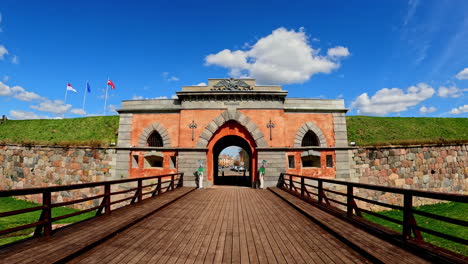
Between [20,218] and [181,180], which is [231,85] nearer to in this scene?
[181,180]

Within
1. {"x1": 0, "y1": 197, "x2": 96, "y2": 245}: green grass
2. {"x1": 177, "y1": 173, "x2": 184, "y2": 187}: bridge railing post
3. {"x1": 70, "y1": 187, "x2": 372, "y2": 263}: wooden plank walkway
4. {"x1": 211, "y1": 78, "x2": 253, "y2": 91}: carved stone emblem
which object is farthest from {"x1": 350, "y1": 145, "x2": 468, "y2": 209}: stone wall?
{"x1": 0, "y1": 197, "x2": 96, "y2": 245}: green grass

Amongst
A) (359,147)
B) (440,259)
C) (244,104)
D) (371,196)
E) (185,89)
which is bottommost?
(371,196)

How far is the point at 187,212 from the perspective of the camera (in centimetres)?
704

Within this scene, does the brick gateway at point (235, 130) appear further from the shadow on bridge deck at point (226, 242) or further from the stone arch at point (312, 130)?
the shadow on bridge deck at point (226, 242)

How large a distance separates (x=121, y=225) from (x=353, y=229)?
5.28 metres

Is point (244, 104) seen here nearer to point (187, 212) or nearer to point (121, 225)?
point (187, 212)

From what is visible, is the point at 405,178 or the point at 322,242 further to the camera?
the point at 405,178

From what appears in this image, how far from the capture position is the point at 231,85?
14.0 meters

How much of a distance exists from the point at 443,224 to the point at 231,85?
44.3 ft

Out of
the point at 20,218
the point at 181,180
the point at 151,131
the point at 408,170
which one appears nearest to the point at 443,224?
the point at 408,170

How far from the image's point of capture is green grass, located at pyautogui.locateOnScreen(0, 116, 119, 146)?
18.5 m

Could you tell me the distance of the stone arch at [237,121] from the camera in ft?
45.0

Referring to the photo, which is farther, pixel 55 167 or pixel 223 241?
pixel 55 167

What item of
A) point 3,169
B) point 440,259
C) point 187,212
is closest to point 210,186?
point 187,212
